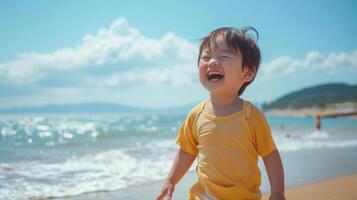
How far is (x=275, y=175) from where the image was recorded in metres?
2.36

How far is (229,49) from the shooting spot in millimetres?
2361

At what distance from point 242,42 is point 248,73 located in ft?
0.68

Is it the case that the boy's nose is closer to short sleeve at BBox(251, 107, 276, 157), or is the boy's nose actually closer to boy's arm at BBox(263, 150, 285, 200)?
short sleeve at BBox(251, 107, 276, 157)

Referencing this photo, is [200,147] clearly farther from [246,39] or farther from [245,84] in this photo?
[246,39]

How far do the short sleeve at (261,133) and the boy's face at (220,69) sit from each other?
0.23 meters

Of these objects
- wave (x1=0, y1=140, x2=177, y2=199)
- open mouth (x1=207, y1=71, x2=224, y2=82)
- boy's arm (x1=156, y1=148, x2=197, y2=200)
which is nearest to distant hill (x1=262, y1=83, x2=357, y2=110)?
wave (x1=0, y1=140, x2=177, y2=199)

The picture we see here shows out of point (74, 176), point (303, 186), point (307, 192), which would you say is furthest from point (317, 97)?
point (307, 192)

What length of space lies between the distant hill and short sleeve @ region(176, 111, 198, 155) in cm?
11907

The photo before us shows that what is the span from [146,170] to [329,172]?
11.6 feet

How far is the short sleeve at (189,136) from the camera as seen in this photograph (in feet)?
8.55

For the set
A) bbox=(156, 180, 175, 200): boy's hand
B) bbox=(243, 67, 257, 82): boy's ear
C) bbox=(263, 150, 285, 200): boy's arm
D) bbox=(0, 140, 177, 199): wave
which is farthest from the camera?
bbox=(0, 140, 177, 199): wave

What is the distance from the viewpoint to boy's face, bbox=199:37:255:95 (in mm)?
2346

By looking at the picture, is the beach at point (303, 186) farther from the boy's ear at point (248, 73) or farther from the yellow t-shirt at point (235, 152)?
the boy's ear at point (248, 73)

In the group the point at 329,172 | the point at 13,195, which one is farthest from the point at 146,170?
the point at 329,172
